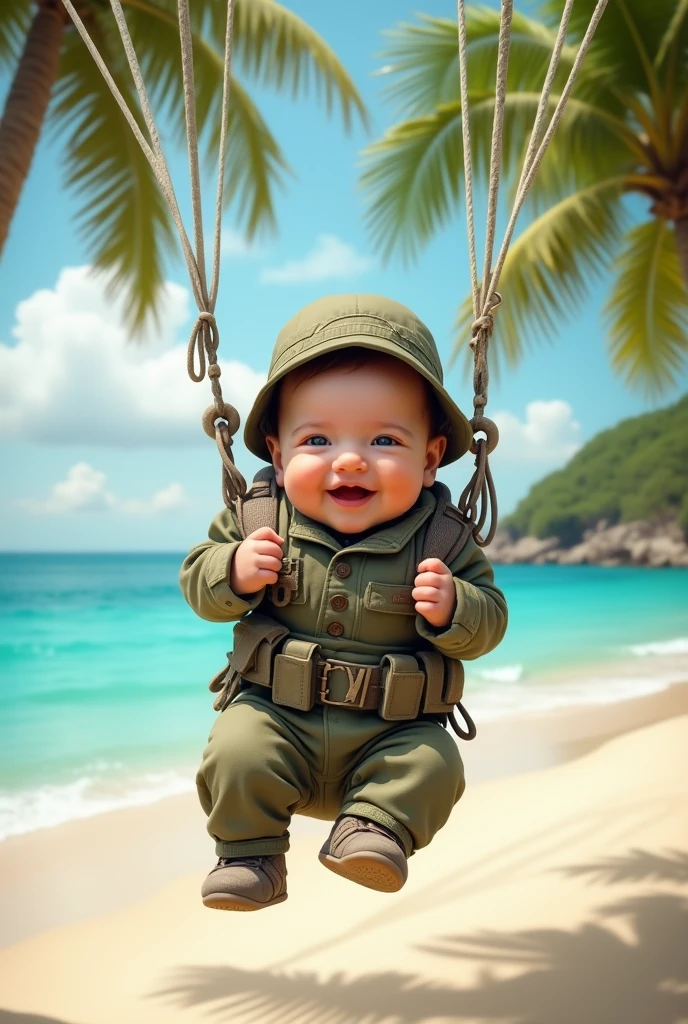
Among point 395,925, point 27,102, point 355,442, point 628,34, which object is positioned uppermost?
point 628,34

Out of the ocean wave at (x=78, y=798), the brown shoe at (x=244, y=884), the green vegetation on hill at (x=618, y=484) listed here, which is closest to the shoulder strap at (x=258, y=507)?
the brown shoe at (x=244, y=884)

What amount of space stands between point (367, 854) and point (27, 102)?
212 inches

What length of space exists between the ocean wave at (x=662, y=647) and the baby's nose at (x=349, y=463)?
685 inches

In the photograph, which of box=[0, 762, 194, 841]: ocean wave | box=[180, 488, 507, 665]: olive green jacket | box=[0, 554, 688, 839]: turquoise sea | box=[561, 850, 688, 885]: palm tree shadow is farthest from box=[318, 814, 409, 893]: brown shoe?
box=[0, 554, 688, 839]: turquoise sea

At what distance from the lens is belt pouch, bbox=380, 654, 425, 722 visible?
1.83m

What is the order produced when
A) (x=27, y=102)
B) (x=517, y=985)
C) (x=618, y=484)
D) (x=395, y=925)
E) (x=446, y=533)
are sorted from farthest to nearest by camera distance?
(x=618, y=484) → (x=27, y=102) → (x=395, y=925) → (x=517, y=985) → (x=446, y=533)

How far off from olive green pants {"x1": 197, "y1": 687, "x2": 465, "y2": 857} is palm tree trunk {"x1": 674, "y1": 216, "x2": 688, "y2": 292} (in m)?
5.84

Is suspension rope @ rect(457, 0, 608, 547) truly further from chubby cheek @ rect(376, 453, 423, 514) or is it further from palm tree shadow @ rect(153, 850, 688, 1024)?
palm tree shadow @ rect(153, 850, 688, 1024)

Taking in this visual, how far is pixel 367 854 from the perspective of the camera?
166 centimetres

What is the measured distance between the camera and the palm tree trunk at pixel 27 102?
5301 mm

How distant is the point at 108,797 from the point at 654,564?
1407 inches

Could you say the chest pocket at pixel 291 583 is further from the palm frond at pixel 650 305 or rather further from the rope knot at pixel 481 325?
the palm frond at pixel 650 305

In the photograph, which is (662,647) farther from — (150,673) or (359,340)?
(359,340)

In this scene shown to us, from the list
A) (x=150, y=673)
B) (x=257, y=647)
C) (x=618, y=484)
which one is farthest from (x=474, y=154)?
(x=618, y=484)
